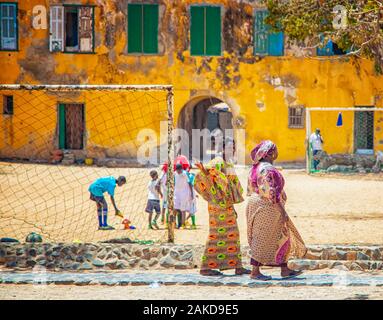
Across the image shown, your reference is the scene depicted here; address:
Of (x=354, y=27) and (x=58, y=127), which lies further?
(x=58, y=127)

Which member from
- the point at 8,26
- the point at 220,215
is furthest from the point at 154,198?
the point at 8,26

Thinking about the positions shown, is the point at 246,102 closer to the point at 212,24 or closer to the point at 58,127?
the point at 212,24

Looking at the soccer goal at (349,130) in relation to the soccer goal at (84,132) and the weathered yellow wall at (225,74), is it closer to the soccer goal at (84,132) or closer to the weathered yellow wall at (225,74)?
the weathered yellow wall at (225,74)

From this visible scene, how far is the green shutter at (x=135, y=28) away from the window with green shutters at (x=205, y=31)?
1514 mm

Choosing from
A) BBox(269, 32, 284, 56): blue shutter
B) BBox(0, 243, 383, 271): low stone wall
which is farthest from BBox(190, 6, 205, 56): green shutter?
BBox(0, 243, 383, 271): low stone wall

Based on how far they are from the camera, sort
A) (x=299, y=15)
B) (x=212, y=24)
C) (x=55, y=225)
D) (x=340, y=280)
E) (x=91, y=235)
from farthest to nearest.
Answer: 1. (x=212, y=24)
2. (x=299, y=15)
3. (x=55, y=225)
4. (x=91, y=235)
5. (x=340, y=280)

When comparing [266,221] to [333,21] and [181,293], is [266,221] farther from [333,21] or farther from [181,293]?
[333,21]

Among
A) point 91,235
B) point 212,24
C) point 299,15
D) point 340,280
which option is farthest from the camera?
point 212,24

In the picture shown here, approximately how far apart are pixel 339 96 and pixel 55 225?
15509 millimetres

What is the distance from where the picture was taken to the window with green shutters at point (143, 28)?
30.6 meters

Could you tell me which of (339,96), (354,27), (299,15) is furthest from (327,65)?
(354,27)

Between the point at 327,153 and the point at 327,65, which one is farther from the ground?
the point at 327,65

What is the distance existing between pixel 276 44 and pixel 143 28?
3932 millimetres

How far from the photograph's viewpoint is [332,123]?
30.9m
